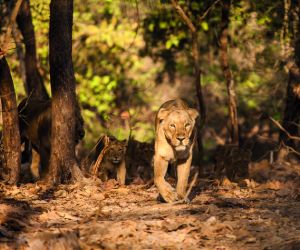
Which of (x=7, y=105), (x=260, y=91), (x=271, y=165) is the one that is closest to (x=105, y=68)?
(x=260, y=91)

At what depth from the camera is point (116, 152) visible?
447 inches

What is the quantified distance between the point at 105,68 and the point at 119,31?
0.97 meters

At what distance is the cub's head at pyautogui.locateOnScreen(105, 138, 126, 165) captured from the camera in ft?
36.8

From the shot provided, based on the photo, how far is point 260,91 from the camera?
17078 millimetres

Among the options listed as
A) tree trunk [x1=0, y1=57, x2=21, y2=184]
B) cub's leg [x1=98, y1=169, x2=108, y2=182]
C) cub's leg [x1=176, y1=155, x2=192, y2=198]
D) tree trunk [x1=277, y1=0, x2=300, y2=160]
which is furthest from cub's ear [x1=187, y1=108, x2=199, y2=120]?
tree trunk [x1=277, y1=0, x2=300, y2=160]

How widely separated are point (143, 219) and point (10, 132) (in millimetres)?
2951

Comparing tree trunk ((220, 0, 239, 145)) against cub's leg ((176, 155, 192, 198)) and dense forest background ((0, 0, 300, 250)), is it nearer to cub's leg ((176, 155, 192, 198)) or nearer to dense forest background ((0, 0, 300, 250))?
dense forest background ((0, 0, 300, 250))

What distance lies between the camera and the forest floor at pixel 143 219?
6.32 meters

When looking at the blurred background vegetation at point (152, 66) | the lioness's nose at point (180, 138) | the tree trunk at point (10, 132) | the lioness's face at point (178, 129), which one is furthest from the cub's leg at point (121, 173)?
the blurred background vegetation at point (152, 66)

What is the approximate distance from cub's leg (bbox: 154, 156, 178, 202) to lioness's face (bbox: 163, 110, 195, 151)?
0.30 m

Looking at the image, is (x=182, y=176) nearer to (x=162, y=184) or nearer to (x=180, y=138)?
(x=162, y=184)

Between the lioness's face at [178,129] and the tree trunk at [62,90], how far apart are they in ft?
6.42

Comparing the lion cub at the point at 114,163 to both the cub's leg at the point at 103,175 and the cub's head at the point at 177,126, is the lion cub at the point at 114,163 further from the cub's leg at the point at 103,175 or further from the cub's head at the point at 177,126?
the cub's head at the point at 177,126

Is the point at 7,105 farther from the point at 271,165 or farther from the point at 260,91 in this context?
the point at 260,91
